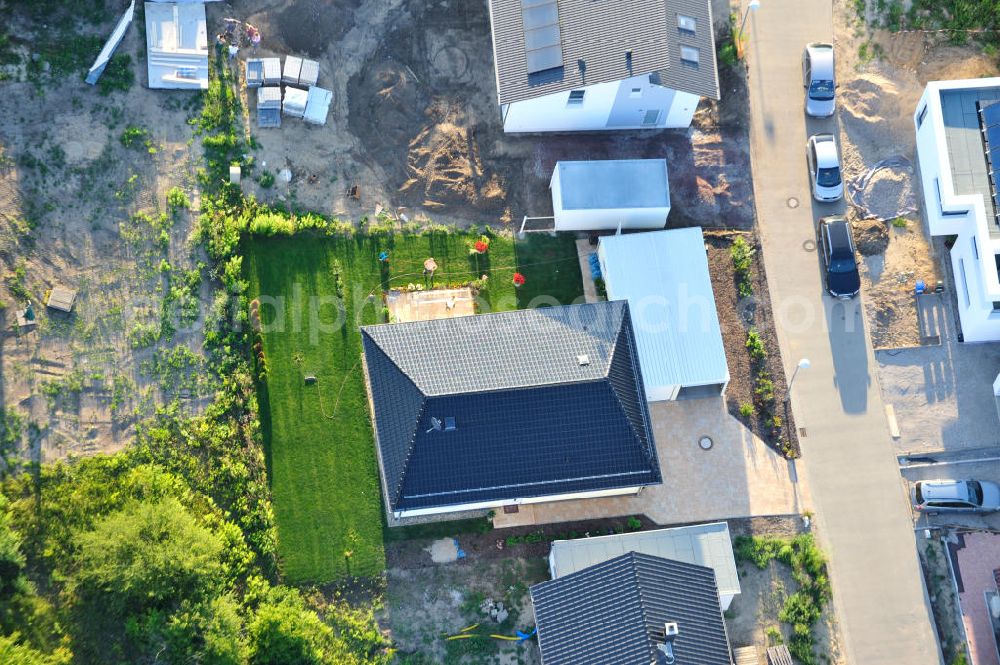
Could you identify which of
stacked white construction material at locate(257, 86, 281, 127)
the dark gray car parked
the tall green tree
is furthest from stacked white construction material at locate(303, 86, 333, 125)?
the dark gray car parked

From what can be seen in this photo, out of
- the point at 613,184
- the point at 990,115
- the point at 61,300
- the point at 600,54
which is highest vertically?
the point at 600,54

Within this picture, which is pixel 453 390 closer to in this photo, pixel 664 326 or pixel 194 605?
pixel 664 326

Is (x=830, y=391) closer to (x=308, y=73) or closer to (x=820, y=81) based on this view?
(x=820, y=81)

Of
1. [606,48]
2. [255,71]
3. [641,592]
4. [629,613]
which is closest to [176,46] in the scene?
[255,71]

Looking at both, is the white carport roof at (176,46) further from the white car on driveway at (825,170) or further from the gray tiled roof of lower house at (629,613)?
the white car on driveway at (825,170)

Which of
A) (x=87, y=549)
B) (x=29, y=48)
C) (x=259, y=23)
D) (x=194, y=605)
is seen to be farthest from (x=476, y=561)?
(x=29, y=48)

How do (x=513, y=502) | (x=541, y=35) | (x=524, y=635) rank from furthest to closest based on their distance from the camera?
(x=541, y=35) → (x=513, y=502) → (x=524, y=635)
